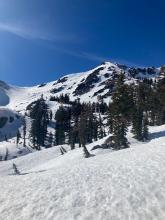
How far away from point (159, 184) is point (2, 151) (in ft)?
340

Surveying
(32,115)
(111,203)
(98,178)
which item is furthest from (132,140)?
(32,115)

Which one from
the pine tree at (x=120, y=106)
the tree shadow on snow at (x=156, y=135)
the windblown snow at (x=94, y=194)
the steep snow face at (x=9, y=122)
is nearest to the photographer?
the windblown snow at (x=94, y=194)

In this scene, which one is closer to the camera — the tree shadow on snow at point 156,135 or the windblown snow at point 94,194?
the windblown snow at point 94,194

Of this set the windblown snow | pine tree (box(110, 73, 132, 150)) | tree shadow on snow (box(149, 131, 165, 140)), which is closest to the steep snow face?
pine tree (box(110, 73, 132, 150))

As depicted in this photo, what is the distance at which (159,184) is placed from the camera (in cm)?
1534

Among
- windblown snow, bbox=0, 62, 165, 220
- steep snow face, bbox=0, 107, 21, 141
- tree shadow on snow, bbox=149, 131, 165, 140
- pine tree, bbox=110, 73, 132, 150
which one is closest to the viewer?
windblown snow, bbox=0, 62, 165, 220

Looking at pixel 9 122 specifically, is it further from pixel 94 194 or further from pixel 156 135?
pixel 94 194

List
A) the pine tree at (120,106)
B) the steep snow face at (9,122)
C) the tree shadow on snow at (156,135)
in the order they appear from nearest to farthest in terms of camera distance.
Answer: the tree shadow on snow at (156,135)
the pine tree at (120,106)
the steep snow face at (9,122)

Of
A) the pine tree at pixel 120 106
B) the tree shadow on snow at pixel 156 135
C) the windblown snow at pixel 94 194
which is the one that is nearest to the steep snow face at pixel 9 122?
the pine tree at pixel 120 106

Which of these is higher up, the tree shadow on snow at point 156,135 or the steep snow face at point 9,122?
the steep snow face at point 9,122

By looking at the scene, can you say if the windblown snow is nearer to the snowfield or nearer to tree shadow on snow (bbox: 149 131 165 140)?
the snowfield

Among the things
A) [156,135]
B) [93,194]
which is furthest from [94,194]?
[156,135]

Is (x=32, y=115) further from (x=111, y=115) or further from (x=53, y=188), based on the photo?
(x=53, y=188)

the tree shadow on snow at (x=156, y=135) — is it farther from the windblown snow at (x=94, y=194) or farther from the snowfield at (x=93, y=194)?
the snowfield at (x=93, y=194)
